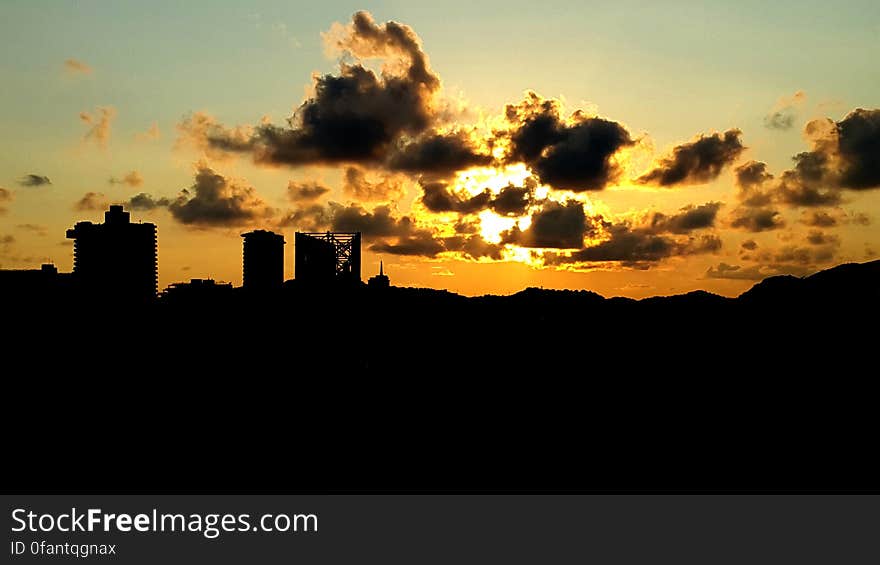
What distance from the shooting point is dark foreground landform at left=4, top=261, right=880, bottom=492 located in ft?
415

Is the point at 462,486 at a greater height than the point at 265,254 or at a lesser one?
lesser

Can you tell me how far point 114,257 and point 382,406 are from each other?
4689cm

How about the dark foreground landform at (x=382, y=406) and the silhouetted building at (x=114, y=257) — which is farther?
the silhouetted building at (x=114, y=257)

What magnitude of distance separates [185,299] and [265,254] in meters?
14.7

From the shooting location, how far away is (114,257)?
158250mm

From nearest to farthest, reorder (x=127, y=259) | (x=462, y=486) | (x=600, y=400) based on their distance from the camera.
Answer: (x=462, y=486) → (x=127, y=259) → (x=600, y=400)

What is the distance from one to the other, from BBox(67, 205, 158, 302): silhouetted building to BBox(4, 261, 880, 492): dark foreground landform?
6.07 metres

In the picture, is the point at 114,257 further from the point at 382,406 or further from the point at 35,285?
the point at 382,406

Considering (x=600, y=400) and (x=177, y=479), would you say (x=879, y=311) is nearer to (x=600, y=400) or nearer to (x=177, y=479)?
(x=600, y=400)

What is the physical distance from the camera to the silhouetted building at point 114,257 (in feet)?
515

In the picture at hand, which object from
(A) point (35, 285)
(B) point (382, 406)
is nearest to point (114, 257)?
(A) point (35, 285)

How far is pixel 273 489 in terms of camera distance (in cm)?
11681

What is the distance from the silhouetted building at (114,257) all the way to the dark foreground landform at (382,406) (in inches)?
239

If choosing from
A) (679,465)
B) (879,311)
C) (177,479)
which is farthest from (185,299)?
(879,311)
